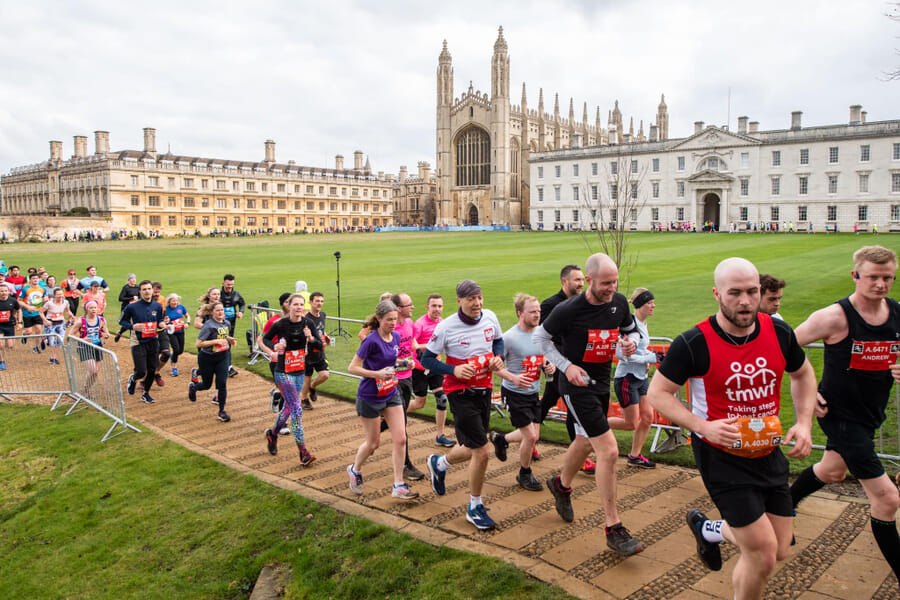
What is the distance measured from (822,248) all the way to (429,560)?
38.8 m

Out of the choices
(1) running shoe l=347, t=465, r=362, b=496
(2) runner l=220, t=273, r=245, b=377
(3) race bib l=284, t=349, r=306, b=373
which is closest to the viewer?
(1) running shoe l=347, t=465, r=362, b=496

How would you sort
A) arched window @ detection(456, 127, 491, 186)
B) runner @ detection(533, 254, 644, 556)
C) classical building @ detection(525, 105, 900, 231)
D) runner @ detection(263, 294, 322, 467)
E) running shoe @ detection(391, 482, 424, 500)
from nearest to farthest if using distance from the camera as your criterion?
runner @ detection(533, 254, 644, 556) < running shoe @ detection(391, 482, 424, 500) < runner @ detection(263, 294, 322, 467) < classical building @ detection(525, 105, 900, 231) < arched window @ detection(456, 127, 491, 186)

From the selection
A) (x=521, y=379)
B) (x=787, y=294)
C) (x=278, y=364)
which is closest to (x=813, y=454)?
(x=521, y=379)

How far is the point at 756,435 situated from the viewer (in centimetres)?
328

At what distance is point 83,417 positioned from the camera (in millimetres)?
9359

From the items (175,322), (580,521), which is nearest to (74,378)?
(175,322)

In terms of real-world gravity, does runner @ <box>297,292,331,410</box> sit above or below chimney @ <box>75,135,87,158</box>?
below

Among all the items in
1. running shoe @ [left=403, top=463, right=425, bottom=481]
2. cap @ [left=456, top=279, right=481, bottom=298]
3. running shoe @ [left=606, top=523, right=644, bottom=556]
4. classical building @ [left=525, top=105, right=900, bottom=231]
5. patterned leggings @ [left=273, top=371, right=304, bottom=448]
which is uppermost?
classical building @ [left=525, top=105, right=900, bottom=231]

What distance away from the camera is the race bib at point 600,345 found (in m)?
4.78

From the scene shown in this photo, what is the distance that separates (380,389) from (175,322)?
6515 millimetres

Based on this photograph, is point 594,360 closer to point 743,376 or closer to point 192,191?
point 743,376

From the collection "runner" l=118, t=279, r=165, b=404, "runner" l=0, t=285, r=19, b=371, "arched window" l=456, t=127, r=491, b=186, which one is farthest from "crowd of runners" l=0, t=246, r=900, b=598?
"arched window" l=456, t=127, r=491, b=186

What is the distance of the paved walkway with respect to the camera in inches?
163

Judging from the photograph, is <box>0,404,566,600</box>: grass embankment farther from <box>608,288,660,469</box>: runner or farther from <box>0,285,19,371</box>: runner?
<box>0,285,19,371</box>: runner
